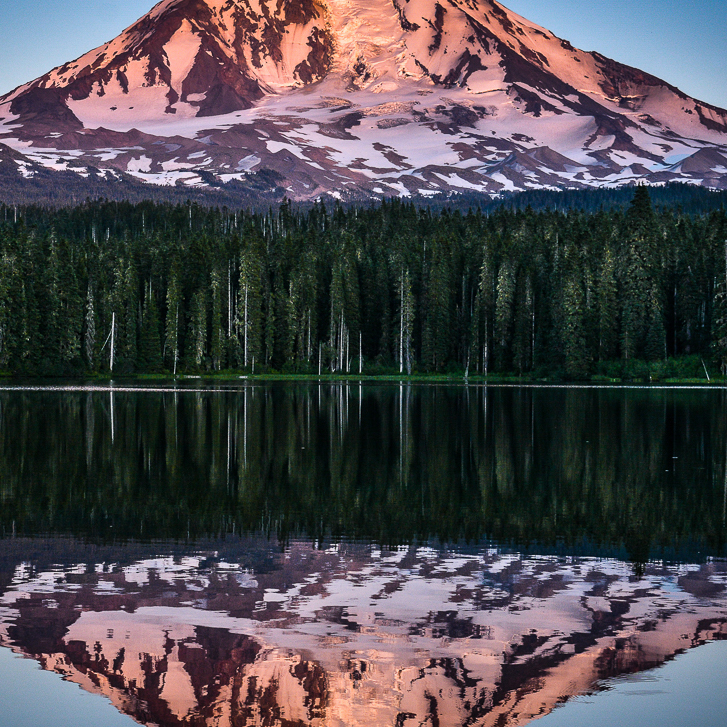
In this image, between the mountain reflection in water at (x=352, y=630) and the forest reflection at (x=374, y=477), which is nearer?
the mountain reflection in water at (x=352, y=630)

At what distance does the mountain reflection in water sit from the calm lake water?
0.13 feet

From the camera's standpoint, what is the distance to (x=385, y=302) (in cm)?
14562

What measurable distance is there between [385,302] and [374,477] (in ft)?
384

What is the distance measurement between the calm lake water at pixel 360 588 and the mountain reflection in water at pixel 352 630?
0.13 ft

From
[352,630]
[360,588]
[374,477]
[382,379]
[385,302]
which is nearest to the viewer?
[352,630]

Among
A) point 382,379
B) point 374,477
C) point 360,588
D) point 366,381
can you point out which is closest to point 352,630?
point 360,588

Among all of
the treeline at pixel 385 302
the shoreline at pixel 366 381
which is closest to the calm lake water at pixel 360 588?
the shoreline at pixel 366 381

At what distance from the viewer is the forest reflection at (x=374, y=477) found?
21.5 meters

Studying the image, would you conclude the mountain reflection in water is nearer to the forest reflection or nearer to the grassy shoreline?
the forest reflection

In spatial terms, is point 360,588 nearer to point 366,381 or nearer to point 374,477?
point 374,477

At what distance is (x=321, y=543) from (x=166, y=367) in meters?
117

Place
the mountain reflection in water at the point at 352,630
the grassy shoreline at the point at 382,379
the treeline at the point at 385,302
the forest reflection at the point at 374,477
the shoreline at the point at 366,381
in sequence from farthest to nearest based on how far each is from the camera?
the treeline at the point at 385,302
the grassy shoreline at the point at 382,379
the shoreline at the point at 366,381
the forest reflection at the point at 374,477
the mountain reflection in water at the point at 352,630

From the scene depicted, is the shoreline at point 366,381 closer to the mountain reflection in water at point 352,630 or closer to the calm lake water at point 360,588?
the calm lake water at point 360,588

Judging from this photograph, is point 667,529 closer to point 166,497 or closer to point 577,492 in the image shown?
point 577,492
